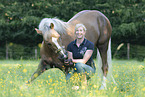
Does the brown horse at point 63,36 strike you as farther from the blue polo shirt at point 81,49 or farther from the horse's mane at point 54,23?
the blue polo shirt at point 81,49

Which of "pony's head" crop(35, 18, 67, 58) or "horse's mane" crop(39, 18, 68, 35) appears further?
"horse's mane" crop(39, 18, 68, 35)

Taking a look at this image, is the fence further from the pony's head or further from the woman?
the woman

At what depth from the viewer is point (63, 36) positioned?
4.97 metres

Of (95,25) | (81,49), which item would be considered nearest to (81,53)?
(81,49)

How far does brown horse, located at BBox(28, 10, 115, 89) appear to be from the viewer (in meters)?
4.21

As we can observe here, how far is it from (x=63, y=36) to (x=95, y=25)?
1483mm

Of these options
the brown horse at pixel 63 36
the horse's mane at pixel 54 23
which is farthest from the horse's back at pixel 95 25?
the horse's mane at pixel 54 23

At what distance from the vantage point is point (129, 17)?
1914 centimetres

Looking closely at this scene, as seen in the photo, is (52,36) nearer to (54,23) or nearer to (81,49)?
(54,23)

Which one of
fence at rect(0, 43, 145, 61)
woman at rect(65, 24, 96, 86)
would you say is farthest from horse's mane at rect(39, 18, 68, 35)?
fence at rect(0, 43, 145, 61)

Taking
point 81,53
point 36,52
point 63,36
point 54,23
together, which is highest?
point 54,23

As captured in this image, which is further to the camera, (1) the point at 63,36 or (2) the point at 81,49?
(1) the point at 63,36

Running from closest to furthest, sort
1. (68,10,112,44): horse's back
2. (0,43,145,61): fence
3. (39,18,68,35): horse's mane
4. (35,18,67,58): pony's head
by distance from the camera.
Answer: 1. (35,18,67,58): pony's head
2. (39,18,68,35): horse's mane
3. (68,10,112,44): horse's back
4. (0,43,145,61): fence

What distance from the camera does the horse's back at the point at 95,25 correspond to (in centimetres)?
591
